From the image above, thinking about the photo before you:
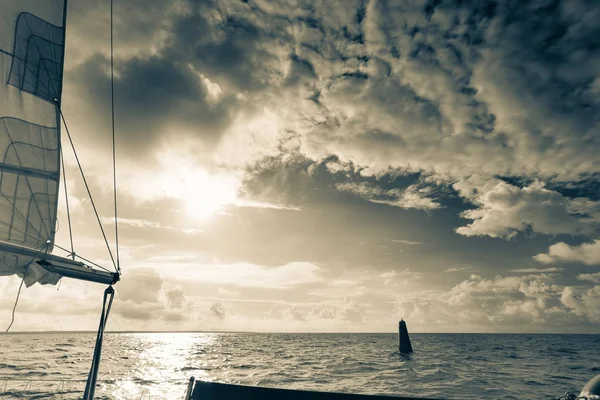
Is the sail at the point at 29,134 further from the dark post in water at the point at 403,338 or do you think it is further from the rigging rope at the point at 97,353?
the dark post in water at the point at 403,338

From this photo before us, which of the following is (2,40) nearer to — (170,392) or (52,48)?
(52,48)

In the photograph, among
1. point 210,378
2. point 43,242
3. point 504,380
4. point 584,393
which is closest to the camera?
point 43,242

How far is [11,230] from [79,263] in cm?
160

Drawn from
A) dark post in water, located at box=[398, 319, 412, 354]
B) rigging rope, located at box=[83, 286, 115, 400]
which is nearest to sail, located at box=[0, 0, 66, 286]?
rigging rope, located at box=[83, 286, 115, 400]

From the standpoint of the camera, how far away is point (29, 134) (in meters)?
6.90

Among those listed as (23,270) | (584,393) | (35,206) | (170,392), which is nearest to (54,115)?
(35,206)

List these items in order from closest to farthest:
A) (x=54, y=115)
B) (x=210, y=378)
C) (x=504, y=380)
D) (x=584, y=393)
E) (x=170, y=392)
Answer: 1. (x=54, y=115)
2. (x=584, y=393)
3. (x=170, y=392)
4. (x=504, y=380)
5. (x=210, y=378)

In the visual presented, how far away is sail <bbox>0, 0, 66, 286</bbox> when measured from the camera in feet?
21.3

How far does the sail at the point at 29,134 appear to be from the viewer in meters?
6.49

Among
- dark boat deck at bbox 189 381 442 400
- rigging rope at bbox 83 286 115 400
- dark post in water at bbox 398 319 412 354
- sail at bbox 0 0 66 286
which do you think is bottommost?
dark post in water at bbox 398 319 412 354

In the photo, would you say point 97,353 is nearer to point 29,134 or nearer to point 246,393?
point 246,393

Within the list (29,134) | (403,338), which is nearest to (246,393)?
(29,134)

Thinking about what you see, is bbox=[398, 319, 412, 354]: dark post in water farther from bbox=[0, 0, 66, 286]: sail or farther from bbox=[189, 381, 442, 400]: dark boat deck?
bbox=[0, 0, 66, 286]: sail

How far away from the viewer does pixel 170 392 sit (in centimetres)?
2519
